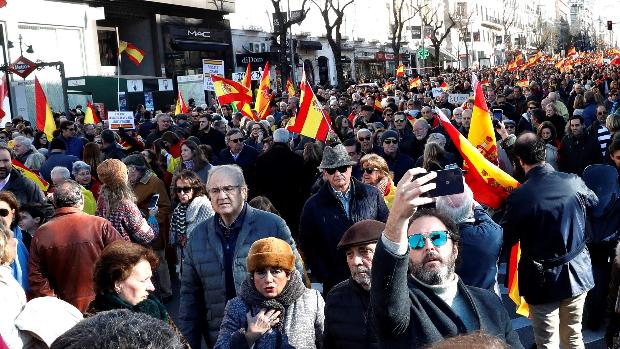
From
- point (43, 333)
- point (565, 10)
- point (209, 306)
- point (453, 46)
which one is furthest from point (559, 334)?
point (565, 10)

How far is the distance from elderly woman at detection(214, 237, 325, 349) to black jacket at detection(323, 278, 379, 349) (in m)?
0.17

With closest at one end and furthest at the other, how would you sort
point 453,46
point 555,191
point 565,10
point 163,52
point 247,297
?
Result: point 247,297
point 555,191
point 163,52
point 453,46
point 565,10

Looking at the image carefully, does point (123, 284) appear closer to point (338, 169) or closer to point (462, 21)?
point (338, 169)

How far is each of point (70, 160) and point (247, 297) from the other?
6133mm

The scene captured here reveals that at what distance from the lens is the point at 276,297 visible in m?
3.74

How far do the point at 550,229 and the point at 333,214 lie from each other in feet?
4.82

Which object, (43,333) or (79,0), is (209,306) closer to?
(43,333)

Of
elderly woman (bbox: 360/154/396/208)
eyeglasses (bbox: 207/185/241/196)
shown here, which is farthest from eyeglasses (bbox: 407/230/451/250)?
elderly woman (bbox: 360/154/396/208)

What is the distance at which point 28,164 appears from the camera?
367 inches

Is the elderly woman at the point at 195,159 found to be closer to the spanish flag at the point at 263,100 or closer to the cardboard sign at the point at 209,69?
the spanish flag at the point at 263,100

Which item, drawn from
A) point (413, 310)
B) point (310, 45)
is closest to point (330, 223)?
point (413, 310)

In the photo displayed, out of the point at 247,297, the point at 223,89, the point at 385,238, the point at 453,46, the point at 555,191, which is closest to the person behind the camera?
the point at 385,238

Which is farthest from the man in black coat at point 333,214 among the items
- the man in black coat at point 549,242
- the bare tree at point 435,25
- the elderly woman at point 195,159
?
the bare tree at point 435,25

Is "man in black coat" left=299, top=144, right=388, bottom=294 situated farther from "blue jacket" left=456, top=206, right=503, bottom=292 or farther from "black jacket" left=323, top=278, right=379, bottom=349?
"black jacket" left=323, top=278, right=379, bottom=349
